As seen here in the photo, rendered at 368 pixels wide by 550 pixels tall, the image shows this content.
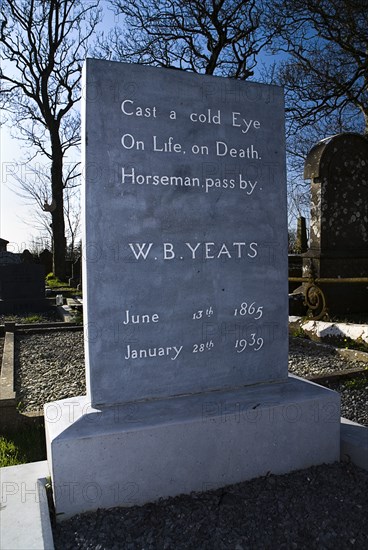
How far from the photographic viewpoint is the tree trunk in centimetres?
2081

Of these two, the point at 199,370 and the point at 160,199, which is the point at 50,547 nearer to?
the point at 199,370

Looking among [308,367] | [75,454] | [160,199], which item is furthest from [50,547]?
[308,367]

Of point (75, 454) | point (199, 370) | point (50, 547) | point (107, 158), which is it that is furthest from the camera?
point (199, 370)

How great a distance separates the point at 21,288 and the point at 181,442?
9.89 metres

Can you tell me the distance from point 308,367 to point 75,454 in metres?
3.29

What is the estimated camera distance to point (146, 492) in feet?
7.30

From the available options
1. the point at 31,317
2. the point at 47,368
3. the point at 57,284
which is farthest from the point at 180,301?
the point at 57,284

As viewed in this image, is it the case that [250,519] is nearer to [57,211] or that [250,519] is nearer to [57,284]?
[57,284]

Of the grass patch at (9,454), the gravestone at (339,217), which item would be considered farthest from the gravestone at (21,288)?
the grass patch at (9,454)

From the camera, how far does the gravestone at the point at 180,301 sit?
2.23 meters

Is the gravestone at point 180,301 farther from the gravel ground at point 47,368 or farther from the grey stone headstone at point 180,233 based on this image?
the gravel ground at point 47,368

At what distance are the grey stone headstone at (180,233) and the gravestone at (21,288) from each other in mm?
9447

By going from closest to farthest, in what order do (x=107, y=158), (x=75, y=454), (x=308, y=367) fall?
(x=75, y=454) < (x=107, y=158) < (x=308, y=367)

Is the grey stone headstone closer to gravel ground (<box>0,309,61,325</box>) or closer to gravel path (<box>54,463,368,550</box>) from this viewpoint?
gravel path (<box>54,463,368,550</box>)
